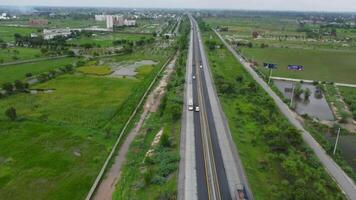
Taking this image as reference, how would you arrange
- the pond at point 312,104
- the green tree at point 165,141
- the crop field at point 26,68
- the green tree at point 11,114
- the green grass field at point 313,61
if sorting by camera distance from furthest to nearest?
the green grass field at point 313,61 < the crop field at point 26,68 < the pond at point 312,104 < the green tree at point 11,114 < the green tree at point 165,141

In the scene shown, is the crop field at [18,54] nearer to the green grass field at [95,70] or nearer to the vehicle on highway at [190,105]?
the green grass field at [95,70]

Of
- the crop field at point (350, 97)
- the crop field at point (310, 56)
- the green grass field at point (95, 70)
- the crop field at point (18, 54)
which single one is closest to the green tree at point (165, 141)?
the crop field at point (350, 97)

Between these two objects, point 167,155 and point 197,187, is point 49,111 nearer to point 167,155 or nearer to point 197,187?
point 167,155

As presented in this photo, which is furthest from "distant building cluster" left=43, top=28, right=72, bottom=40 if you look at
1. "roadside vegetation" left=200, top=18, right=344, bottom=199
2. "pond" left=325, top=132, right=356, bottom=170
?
"pond" left=325, top=132, right=356, bottom=170

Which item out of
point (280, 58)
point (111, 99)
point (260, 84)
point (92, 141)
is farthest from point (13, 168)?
point (280, 58)

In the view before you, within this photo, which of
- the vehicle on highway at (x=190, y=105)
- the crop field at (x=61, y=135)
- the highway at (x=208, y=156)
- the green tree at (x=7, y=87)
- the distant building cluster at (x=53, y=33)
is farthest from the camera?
the distant building cluster at (x=53, y=33)
